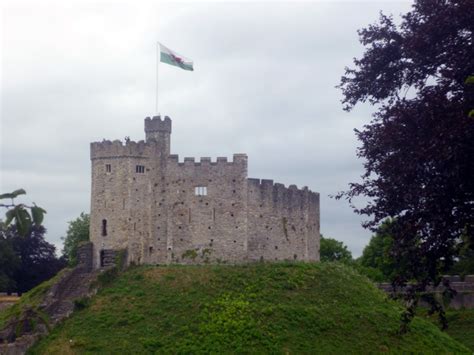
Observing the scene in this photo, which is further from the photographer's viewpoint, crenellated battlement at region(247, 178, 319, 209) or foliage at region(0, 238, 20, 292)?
foliage at region(0, 238, 20, 292)

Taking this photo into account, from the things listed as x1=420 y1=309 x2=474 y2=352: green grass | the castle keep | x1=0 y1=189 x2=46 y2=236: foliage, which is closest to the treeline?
x1=420 y1=309 x2=474 y2=352: green grass

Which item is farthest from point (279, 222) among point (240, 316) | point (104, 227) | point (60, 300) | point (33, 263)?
point (33, 263)

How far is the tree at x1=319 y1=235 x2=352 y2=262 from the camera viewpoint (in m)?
83.1

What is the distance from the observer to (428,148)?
1764 cm

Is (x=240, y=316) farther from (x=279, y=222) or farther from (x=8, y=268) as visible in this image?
(x=8, y=268)

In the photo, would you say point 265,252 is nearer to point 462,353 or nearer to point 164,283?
point 164,283

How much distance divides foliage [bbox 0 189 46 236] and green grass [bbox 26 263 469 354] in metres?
25.9

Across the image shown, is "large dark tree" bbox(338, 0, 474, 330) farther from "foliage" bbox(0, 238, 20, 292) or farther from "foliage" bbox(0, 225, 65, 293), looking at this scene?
"foliage" bbox(0, 225, 65, 293)

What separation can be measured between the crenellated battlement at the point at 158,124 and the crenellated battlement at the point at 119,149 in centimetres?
129

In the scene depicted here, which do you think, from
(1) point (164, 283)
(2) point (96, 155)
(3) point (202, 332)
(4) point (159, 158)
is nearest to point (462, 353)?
(3) point (202, 332)

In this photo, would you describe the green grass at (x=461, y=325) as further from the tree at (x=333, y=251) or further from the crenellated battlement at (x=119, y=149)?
the tree at (x=333, y=251)

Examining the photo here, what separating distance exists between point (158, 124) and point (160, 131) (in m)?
0.46

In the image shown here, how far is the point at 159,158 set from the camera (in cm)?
4669

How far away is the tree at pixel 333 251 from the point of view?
8312cm
